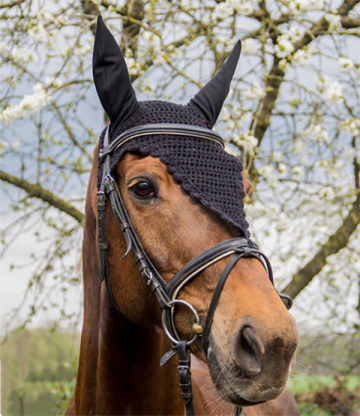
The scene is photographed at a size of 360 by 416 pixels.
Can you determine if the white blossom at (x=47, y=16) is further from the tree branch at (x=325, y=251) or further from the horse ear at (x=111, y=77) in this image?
the tree branch at (x=325, y=251)

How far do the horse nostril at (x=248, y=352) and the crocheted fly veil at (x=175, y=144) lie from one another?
0.42 m

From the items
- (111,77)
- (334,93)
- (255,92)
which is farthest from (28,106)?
(111,77)

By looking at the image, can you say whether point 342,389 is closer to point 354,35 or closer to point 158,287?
point 354,35

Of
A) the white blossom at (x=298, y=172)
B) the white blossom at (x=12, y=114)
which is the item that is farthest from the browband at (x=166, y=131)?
the white blossom at (x=298, y=172)

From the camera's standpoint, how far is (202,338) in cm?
190

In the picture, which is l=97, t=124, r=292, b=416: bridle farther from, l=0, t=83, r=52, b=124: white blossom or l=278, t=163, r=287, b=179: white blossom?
l=278, t=163, r=287, b=179: white blossom

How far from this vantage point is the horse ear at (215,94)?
8.46ft

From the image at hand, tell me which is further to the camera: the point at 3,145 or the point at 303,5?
the point at 3,145

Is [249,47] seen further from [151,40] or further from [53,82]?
[53,82]

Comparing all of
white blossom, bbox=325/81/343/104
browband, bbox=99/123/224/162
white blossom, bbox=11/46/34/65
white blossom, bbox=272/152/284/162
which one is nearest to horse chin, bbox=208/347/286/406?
browband, bbox=99/123/224/162

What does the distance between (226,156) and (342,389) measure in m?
6.92

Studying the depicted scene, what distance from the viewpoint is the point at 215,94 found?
2.66 m

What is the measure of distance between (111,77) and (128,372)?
1.20 meters

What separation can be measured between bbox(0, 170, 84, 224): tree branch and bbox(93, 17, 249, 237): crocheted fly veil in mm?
3743
